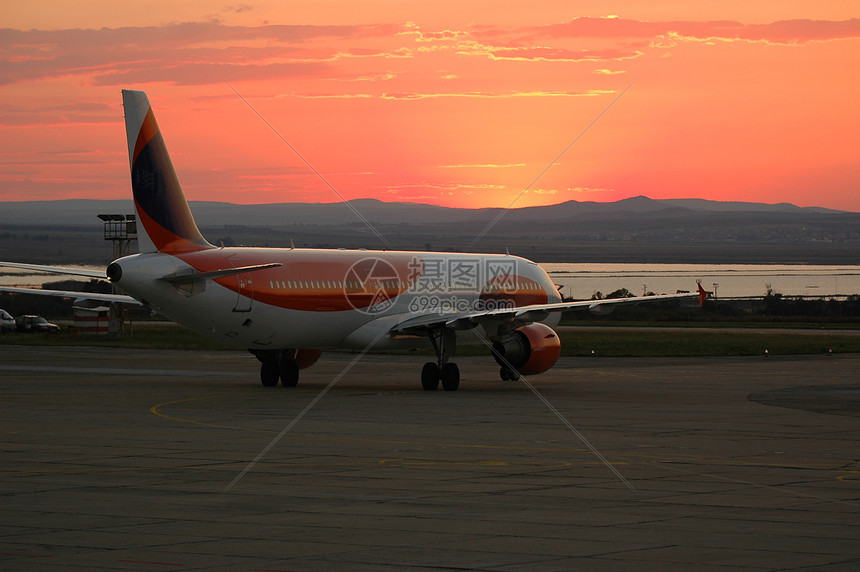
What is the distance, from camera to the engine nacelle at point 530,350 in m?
35.2

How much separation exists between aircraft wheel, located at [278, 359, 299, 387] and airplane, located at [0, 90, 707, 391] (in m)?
0.03

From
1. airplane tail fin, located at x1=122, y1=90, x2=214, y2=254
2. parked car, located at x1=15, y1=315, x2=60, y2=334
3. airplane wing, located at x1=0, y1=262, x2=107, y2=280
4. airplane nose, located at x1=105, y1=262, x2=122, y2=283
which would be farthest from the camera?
parked car, located at x1=15, y1=315, x2=60, y2=334

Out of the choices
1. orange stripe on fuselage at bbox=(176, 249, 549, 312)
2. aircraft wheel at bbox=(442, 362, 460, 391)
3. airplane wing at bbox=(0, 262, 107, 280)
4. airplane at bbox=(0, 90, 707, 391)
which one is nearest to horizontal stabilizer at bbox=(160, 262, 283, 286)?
airplane at bbox=(0, 90, 707, 391)

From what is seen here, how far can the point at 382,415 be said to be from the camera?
85.7 feet

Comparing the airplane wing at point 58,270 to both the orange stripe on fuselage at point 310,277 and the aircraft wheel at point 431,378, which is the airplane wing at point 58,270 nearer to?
the orange stripe on fuselage at point 310,277

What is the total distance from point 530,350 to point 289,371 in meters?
7.04

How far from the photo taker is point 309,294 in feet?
109

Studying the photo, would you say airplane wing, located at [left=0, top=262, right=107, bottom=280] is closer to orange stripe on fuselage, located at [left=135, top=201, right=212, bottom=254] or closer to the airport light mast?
orange stripe on fuselage, located at [left=135, top=201, right=212, bottom=254]

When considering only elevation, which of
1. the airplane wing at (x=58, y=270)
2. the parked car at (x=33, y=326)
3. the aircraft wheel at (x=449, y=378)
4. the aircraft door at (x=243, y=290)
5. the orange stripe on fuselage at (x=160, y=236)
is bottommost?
the parked car at (x=33, y=326)

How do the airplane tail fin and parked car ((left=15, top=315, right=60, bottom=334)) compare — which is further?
parked car ((left=15, top=315, right=60, bottom=334))

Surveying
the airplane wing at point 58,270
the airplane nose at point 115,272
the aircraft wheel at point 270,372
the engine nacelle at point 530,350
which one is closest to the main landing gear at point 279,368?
the aircraft wheel at point 270,372

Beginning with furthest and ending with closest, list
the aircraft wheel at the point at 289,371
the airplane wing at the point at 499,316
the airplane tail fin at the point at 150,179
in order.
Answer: the aircraft wheel at the point at 289,371 → the airplane wing at the point at 499,316 → the airplane tail fin at the point at 150,179

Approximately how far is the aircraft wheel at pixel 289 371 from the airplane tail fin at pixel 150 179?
544 centimetres

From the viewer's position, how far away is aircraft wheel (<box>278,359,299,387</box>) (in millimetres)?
34844
